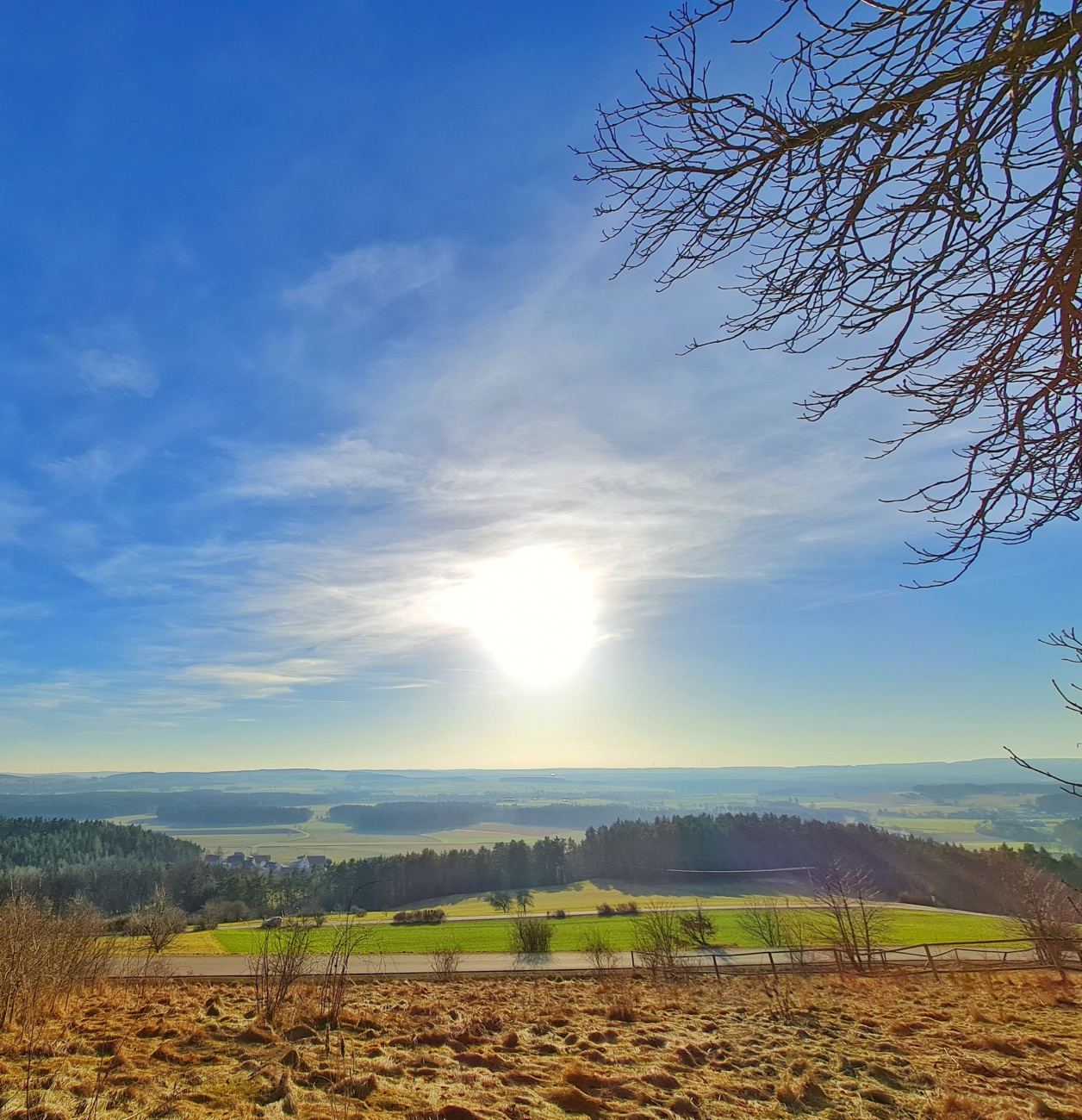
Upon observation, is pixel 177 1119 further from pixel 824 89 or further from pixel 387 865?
pixel 387 865

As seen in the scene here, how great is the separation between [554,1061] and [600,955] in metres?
19.5

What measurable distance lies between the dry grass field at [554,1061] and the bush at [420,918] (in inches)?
1582

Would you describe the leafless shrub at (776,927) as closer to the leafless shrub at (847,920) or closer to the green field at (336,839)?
the leafless shrub at (847,920)

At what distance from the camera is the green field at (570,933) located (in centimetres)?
3256

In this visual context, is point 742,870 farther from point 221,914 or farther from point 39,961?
point 39,961

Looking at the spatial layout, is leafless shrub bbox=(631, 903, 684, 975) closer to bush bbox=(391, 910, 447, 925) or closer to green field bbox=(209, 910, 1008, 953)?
green field bbox=(209, 910, 1008, 953)

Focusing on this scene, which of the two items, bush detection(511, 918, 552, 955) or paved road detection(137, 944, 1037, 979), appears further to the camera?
bush detection(511, 918, 552, 955)

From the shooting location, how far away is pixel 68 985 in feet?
32.6

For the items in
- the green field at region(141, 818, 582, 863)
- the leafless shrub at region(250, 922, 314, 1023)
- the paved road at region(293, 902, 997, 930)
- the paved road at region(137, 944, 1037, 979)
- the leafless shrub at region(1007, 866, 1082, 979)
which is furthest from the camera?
the green field at region(141, 818, 582, 863)

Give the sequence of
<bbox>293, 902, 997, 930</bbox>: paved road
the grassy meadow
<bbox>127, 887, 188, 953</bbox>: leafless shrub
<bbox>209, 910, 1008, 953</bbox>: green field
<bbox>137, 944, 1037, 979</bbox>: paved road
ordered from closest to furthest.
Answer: <bbox>137, 944, 1037, 979</bbox>: paved road
<bbox>127, 887, 188, 953</bbox>: leafless shrub
the grassy meadow
<bbox>209, 910, 1008, 953</bbox>: green field
<bbox>293, 902, 997, 930</bbox>: paved road

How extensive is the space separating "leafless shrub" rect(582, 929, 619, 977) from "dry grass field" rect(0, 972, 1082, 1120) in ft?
35.3

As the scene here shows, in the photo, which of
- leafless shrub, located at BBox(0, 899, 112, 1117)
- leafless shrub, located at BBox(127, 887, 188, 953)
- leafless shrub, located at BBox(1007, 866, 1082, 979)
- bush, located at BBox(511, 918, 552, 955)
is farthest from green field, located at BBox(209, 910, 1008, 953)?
leafless shrub, located at BBox(0, 899, 112, 1117)

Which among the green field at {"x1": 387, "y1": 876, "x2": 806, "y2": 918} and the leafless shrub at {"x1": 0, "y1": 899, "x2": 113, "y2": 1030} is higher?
the leafless shrub at {"x1": 0, "y1": 899, "x2": 113, "y2": 1030}

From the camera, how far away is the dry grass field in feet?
15.8
